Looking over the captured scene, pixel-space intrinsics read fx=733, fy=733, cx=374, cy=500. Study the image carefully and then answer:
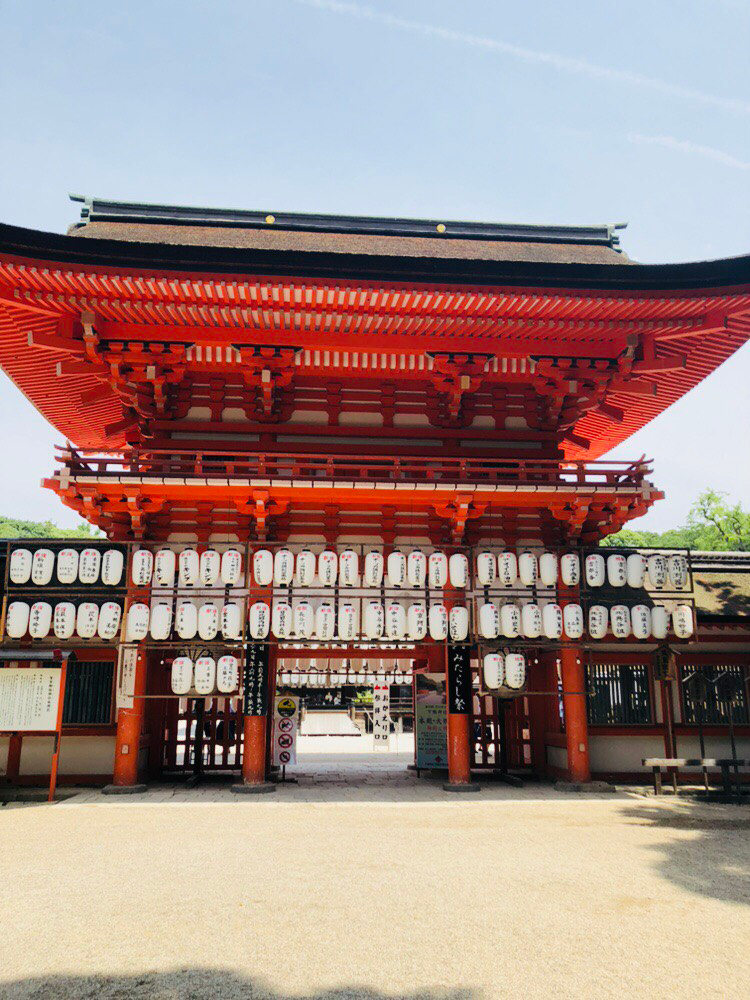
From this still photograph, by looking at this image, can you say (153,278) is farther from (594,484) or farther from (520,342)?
(594,484)

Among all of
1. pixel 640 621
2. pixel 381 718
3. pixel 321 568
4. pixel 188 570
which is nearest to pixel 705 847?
pixel 640 621

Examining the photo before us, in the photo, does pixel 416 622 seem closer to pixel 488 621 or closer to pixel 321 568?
pixel 488 621

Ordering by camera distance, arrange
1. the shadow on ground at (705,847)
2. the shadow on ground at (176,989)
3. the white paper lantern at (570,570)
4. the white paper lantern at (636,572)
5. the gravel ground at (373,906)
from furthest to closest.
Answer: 1. the white paper lantern at (636,572)
2. the white paper lantern at (570,570)
3. the shadow on ground at (705,847)
4. the gravel ground at (373,906)
5. the shadow on ground at (176,989)

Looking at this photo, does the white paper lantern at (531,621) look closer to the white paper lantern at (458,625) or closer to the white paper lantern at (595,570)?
the white paper lantern at (458,625)

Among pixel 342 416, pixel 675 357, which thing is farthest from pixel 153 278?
pixel 675 357

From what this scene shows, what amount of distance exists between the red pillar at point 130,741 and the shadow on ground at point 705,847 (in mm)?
9095

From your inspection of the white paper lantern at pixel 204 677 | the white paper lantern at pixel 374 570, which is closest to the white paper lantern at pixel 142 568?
the white paper lantern at pixel 204 677

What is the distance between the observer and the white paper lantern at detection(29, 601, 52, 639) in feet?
47.1

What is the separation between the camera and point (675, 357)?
14914 millimetres

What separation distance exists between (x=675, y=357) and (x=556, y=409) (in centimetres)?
263

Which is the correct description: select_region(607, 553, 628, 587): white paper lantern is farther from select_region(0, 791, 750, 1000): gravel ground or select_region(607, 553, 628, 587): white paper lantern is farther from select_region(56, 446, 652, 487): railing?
select_region(0, 791, 750, 1000): gravel ground

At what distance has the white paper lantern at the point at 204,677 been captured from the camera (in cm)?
1399

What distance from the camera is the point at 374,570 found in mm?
14852

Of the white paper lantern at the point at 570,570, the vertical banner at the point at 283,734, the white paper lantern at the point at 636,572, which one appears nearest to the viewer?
the white paper lantern at the point at 570,570
